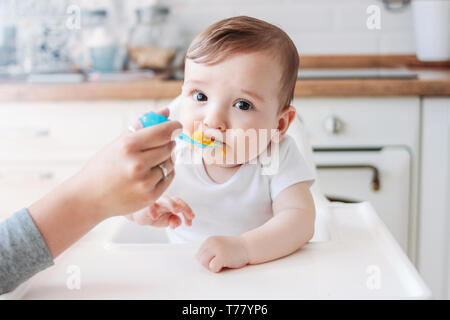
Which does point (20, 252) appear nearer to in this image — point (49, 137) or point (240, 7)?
point (49, 137)

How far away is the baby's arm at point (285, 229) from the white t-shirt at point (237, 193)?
0.06 ft

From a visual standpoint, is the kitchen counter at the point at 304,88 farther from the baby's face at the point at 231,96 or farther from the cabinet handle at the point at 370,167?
the baby's face at the point at 231,96

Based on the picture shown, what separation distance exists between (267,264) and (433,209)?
2.73 feet

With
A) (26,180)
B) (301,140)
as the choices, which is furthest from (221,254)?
(26,180)

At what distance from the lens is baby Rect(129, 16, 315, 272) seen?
0.50m

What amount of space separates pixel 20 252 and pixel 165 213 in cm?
17

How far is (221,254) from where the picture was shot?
48cm

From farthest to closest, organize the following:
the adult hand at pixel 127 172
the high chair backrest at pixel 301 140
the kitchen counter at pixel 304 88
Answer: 1. the kitchen counter at pixel 304 88
2. the high chair backrest at pixel 301 140
3. the adult hand at pixel 127 172

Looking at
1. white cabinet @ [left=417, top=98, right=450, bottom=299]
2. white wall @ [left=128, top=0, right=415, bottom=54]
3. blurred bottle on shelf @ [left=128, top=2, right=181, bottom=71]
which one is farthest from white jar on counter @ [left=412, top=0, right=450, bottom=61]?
blurred bottle on shelf @ [left=128, top=2, right=181, bottom=71]

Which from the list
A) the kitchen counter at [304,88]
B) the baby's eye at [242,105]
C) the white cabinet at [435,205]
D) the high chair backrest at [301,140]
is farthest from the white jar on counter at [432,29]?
the baby's eye at [242,105]

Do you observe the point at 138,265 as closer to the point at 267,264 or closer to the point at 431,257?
the point at 267,264

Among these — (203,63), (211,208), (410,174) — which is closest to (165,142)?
(203,63)

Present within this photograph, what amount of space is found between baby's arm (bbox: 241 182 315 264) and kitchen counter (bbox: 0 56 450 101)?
1.73 feet

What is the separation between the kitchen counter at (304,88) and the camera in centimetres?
111
